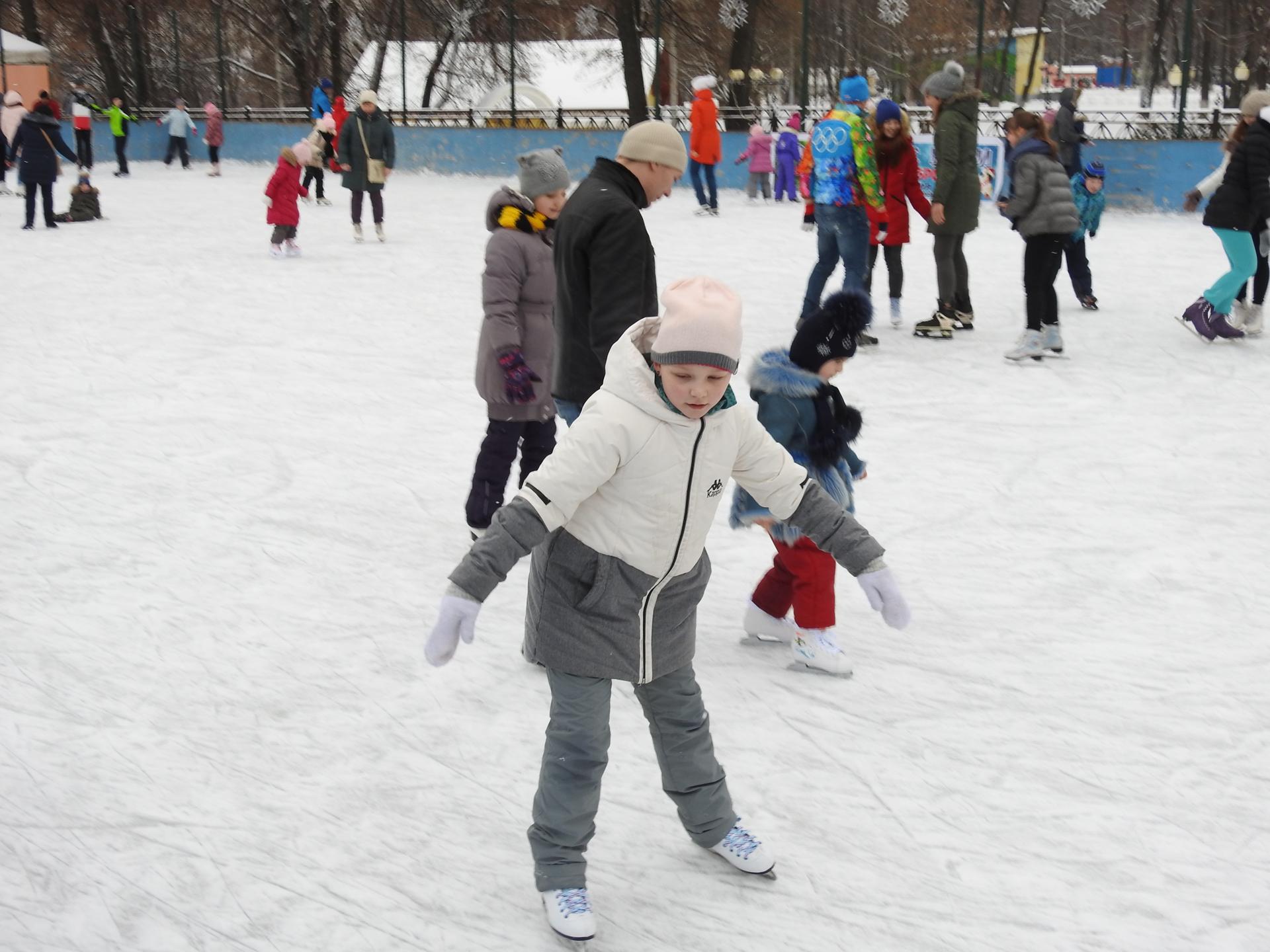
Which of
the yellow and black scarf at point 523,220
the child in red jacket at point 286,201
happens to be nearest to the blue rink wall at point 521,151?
the child in red jacket at point 286,201

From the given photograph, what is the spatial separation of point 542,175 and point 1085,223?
5736 mm

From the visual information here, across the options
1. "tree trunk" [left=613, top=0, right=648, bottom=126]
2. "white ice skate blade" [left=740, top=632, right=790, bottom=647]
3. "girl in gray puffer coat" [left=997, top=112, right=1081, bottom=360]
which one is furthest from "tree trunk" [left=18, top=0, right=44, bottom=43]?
"white ice skate blade" [left=740, top=632, right=790, bottom=647]

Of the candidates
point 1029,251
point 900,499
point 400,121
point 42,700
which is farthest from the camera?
point 400,121

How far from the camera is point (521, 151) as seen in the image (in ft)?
63.9

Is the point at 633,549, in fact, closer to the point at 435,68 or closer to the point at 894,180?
the point at 894,180

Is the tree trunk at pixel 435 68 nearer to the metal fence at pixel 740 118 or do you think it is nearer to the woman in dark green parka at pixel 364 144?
the metal fence at pixel 740 118

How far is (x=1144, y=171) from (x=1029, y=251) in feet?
28.1

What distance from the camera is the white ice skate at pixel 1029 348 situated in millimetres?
7301

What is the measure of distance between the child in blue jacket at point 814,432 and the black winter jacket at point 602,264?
423 millimetres

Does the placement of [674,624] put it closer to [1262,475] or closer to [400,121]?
[1262,475]

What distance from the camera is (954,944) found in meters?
2.43

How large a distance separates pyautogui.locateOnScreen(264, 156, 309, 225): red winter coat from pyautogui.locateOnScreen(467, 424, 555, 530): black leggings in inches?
294

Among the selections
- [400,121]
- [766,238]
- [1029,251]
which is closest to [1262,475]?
[1029,251]

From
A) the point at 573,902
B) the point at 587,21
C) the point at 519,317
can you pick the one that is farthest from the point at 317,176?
Answer: the point at 587,21
